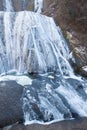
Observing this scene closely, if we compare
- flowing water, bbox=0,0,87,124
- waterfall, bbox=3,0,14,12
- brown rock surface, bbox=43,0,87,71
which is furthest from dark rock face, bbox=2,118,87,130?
waterfall, bbox=3,0,14,12

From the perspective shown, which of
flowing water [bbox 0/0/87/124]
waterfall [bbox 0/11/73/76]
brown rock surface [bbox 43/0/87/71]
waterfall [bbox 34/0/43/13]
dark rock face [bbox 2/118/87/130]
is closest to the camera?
dark rock face [bbox 2/118/87/130]

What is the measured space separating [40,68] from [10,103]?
12.1 ft

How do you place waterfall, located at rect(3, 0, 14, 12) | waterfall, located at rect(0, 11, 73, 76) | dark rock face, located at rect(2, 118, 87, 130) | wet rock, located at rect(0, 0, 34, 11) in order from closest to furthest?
dark rock face, located at rect(2, 118, 87, 130), waterfall, located at rect(0, 11, 73, 76), waterfall, located at rect(3, 0, 14, 12), wet rock, located at rect(0, 0, 34, 11)

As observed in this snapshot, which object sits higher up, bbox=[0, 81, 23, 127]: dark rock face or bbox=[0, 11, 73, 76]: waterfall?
bbox=[0, 11, 73, 76]: waterfall

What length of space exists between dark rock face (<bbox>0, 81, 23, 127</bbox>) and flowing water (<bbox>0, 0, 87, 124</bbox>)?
225mm

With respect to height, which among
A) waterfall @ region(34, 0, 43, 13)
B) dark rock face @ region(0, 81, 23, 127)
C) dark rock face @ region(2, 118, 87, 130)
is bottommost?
dark rock face @ region(2, 118, 87, 130)

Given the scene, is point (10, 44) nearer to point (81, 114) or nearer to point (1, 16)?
point (1, 16)

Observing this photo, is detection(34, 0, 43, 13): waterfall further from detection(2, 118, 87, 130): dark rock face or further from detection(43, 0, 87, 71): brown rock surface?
detection(2, 118, 87, 130): dark rock face

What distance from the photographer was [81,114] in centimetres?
1098

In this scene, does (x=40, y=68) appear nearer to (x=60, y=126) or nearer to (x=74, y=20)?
(x=60, y=126)

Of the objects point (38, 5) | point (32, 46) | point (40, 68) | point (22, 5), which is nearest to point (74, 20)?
point (32, 46)

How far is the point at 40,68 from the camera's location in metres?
14.1

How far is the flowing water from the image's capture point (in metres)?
11.0

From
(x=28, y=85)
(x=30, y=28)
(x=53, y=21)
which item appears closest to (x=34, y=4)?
(x=53, y=21)
